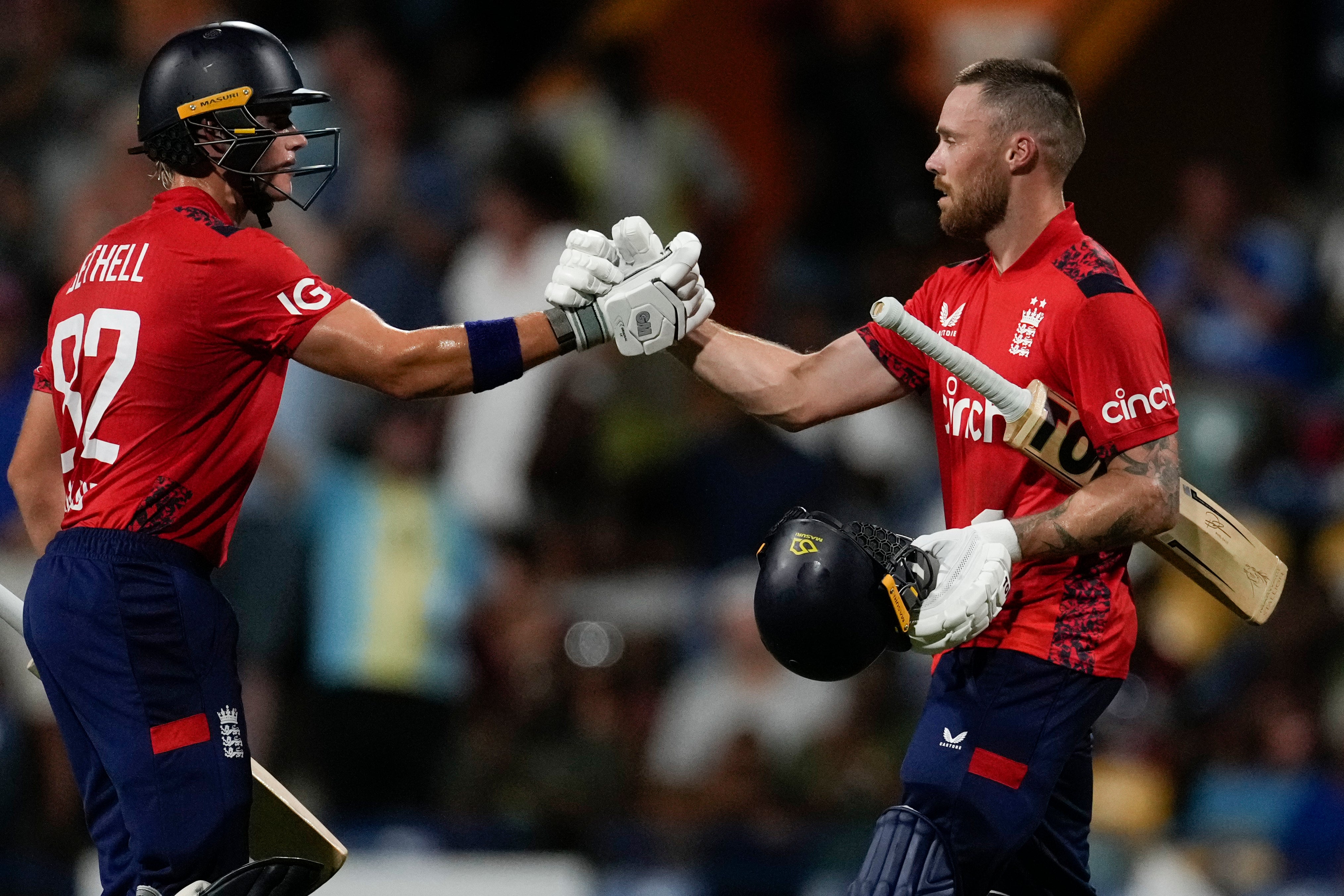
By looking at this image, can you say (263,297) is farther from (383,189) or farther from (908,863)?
(383,189)

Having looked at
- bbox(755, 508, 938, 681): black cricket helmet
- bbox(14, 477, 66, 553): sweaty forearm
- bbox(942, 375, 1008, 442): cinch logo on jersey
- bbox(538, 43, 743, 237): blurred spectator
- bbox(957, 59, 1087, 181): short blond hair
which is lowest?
bbox(755, 508, 938, 681): black cricket helmet

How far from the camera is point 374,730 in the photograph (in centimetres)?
848

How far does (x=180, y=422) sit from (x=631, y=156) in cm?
576

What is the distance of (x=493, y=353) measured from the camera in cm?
475

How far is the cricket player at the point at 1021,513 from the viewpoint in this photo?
4605 millimetres

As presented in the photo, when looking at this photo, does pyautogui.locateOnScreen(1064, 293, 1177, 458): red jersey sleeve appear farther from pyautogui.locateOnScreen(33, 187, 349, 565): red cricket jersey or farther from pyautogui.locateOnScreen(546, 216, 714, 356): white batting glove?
pyautogui.locateOnScreen(33, 187, 349, 565): red cricket jersey

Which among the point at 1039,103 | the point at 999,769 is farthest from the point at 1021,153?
the point at 999,769

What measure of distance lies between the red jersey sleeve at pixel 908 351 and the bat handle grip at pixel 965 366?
57 cm

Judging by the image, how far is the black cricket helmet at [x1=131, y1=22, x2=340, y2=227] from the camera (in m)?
4.70

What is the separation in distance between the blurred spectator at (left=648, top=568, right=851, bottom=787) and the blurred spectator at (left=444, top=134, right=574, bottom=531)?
1274 millimetres

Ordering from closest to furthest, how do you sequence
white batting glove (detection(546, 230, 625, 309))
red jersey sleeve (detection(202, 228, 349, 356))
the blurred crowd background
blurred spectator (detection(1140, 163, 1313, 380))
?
red jersey sleeve (detection(202, 228, 349, 356)) < white batting glove (detection(546, 230, 625, 309)) < the blurred crowd background < blurred spectator (detection(1140, 163, 1313, 380))

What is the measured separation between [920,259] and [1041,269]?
5.02 m

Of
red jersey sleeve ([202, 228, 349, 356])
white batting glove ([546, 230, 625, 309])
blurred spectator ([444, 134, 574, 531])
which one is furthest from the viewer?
blurred spectator ([444, 134, 574, 531])

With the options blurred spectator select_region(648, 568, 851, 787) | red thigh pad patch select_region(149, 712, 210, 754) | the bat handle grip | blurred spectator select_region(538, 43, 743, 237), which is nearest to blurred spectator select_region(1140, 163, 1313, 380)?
blurred spectator select_region(538, 43, 743, 237)
